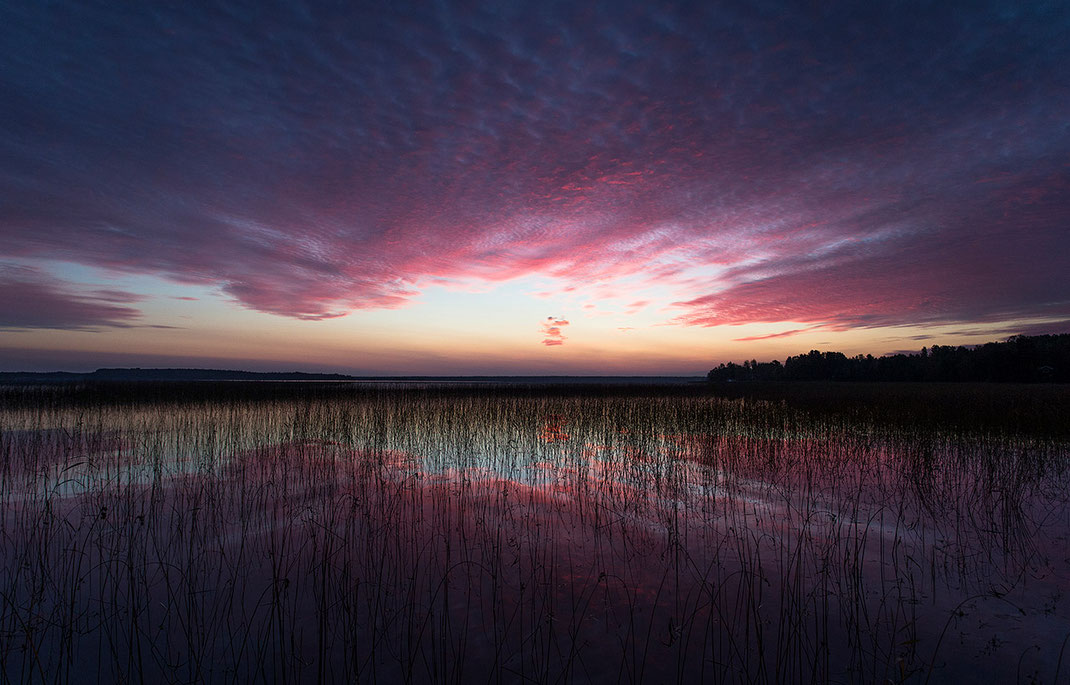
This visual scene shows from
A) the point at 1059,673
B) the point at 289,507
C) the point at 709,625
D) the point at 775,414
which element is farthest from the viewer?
the point at 775,414

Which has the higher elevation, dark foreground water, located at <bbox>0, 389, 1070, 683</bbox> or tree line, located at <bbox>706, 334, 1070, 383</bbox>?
tree line, located at <bbox>706, 334, 1070, 383</bbox>

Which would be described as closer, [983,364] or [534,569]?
[534,569]

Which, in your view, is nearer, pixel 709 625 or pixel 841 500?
pixel 709 625

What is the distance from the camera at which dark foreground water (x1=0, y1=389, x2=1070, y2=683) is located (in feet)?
11.3

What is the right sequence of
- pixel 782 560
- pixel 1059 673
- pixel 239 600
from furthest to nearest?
1. pixel 782 560
2. pixel 239 600
3. pixel 1059 673

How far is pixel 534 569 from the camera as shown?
16.0 ft

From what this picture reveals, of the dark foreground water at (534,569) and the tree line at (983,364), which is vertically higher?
the tree line at (983,364)

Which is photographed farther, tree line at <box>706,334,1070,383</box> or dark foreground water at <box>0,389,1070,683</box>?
tree line at <box>706,334,1070,383</box>

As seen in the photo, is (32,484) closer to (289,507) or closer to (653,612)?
(289,507)

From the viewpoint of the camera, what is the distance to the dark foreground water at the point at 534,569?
3453 mm

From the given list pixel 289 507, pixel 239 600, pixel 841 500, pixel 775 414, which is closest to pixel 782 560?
pixel 841 500

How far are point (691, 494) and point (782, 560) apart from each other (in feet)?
9.16

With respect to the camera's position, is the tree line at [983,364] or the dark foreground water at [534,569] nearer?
the dark foreground water at [534,569]

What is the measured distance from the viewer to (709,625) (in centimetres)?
387
